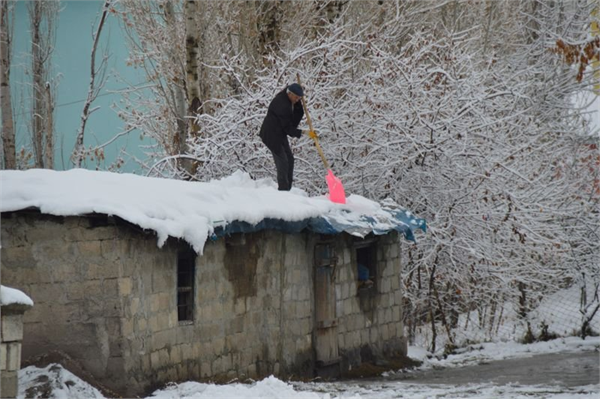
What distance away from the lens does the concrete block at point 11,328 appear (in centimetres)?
886

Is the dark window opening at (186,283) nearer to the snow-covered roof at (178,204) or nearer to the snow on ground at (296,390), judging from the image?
the snow-covered roof at (178,204)

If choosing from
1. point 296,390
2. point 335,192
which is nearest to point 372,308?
point 335,192

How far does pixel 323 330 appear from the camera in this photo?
15242mm

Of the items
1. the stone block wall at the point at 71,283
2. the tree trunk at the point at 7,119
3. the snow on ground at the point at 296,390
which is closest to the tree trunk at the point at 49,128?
the tree trunk at the point at 7,119

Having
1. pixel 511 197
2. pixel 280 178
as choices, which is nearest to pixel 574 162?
pixel 511 197

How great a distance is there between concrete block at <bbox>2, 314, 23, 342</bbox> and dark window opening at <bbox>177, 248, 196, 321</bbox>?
12.5ft

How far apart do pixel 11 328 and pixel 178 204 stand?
373 centimetres

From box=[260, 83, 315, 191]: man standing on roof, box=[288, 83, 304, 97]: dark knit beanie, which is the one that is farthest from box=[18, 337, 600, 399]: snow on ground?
box=[288, 83, 304, 97]: dark knit beanie

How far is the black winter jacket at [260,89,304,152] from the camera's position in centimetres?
1551

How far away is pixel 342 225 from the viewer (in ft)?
48.0

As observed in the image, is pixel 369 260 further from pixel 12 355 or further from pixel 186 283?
pixel 12 355

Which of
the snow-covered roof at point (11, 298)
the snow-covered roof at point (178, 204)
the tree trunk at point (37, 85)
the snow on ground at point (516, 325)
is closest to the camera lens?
the snow-covered roof at point (11, 298)

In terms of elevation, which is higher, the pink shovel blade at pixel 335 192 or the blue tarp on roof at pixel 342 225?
the pink shovel blade at pixel 335 192

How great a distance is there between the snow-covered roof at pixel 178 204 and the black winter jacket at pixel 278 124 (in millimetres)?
660
